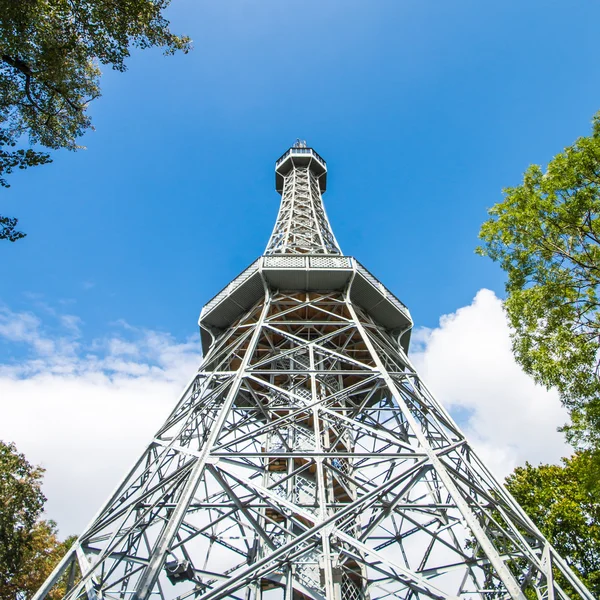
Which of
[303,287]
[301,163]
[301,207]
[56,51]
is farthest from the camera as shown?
[301,163]

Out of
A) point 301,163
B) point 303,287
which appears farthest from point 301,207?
point 303,287

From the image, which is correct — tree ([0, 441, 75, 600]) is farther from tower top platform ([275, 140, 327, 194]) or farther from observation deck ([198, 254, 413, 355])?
tower top platform ([275, 140, 327, 194])

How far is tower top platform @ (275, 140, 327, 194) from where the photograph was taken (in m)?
30.3

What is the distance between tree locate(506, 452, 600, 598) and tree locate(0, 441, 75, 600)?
709 inches

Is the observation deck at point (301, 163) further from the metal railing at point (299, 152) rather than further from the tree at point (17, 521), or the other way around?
the tree at point (17, 521)

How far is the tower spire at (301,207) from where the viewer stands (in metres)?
20.9

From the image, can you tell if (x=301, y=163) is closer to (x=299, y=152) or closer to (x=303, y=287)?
(x=299, y=152)

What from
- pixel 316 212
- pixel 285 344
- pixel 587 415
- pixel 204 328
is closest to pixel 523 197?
pixel 587 415

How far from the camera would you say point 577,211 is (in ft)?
27.7

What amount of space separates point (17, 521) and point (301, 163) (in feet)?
80.8

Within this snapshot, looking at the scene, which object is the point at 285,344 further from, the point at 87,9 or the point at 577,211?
the point at 87,9

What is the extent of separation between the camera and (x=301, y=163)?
1196 inches

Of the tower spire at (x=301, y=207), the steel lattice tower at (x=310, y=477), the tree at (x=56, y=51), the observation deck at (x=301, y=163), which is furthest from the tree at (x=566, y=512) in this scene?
the observation deck at (x=301, y=163)

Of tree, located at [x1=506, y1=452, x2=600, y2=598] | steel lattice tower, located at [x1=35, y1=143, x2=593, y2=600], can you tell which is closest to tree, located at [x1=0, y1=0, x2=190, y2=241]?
steel lattice tower, located at [x1=35, y1=143, x2=593, y2=600]
